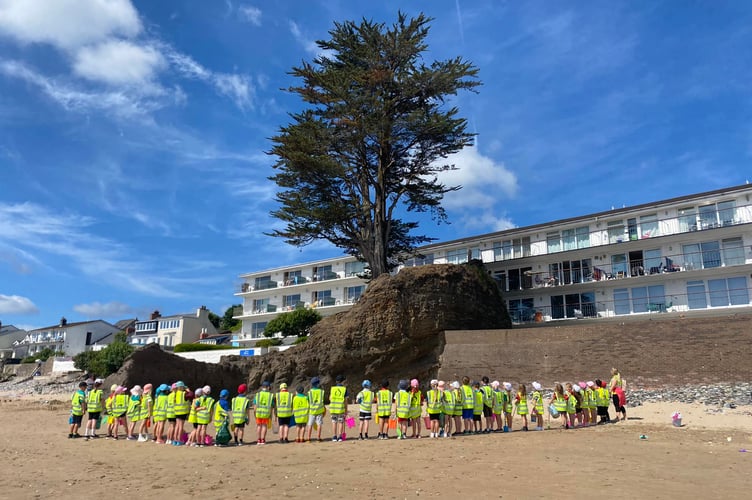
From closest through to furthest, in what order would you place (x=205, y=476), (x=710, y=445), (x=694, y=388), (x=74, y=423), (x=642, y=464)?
1. (x=205, y=476)
2. (x=642, y=464)
3. (x=710, y=445)
4. (x=74, y=423)
5. (x=694, y=388)

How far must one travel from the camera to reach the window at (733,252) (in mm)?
32844

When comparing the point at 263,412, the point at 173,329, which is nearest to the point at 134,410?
the point at 263,412

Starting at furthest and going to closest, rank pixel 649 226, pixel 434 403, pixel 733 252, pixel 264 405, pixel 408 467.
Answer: pixel 649 226 → pixel 733 252 → pixel 434 403 → pixel 264 405 → pixel 408 467

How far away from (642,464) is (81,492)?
1035cm

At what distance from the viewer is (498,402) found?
17.0m

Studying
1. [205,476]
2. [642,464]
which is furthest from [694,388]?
[205,476]

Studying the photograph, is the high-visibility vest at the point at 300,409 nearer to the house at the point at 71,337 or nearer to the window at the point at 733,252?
the window at the point at 733,252

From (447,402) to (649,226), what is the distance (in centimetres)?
2742

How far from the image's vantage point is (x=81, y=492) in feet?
28.8

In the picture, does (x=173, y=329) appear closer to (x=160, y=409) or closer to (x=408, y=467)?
(x=160, y=409)

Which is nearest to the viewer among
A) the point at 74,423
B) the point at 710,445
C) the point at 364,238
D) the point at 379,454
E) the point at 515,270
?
the point at 379,454

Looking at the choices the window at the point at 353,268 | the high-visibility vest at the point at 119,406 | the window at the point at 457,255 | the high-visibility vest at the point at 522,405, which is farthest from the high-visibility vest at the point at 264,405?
the window at the point at 353,268

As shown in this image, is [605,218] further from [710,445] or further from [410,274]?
[710,445]

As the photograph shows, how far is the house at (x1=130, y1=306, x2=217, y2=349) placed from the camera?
72562 mm
